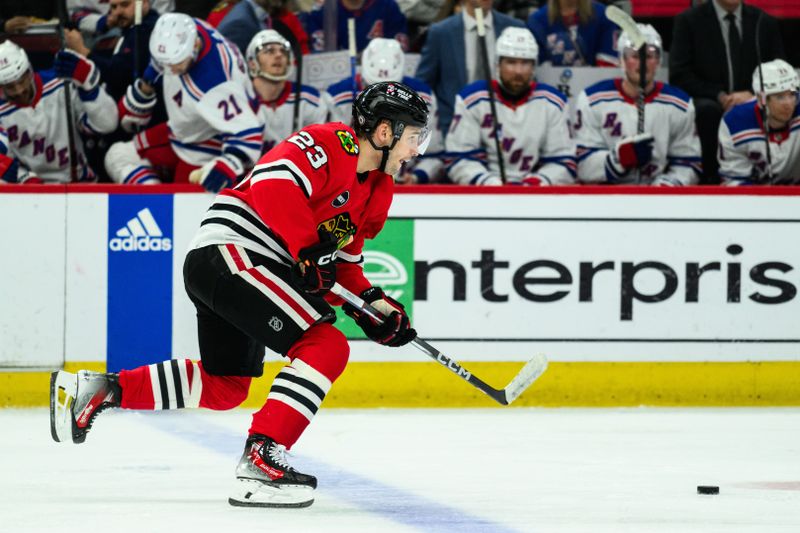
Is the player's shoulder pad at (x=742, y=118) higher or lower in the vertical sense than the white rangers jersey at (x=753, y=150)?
higher

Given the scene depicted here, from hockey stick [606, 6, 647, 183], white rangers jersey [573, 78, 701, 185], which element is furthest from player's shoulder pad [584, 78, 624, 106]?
hockey stick [606, 6, 647, 183]

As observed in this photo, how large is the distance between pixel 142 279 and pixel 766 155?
2623 millimetres

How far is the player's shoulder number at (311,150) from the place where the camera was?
3127mm

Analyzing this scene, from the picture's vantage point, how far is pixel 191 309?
491cm

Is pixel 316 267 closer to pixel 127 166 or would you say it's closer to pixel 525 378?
pixel 525 378

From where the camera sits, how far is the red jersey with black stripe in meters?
3.07

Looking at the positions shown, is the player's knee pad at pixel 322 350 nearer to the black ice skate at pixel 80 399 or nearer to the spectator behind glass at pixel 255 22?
the black ice skate at pixel 80 399

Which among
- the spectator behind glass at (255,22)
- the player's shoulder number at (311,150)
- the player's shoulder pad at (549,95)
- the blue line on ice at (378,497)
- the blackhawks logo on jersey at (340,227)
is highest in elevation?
the spectator behind glass at (255,22)

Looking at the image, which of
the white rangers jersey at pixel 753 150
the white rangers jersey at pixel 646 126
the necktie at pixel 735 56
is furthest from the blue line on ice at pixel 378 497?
the necktie at pixel 735 56

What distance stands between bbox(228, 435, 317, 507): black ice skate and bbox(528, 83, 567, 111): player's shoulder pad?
9.06 feet

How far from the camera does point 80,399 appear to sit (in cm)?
337

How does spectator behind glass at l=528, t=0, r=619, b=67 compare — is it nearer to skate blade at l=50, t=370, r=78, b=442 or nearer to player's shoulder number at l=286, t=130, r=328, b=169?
player's shoulder number at l=286, t=130, r=328, b=169

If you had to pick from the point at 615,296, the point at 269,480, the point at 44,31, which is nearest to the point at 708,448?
the point at 615,296

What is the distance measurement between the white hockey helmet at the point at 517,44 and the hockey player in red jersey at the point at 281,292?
2.23 meters
